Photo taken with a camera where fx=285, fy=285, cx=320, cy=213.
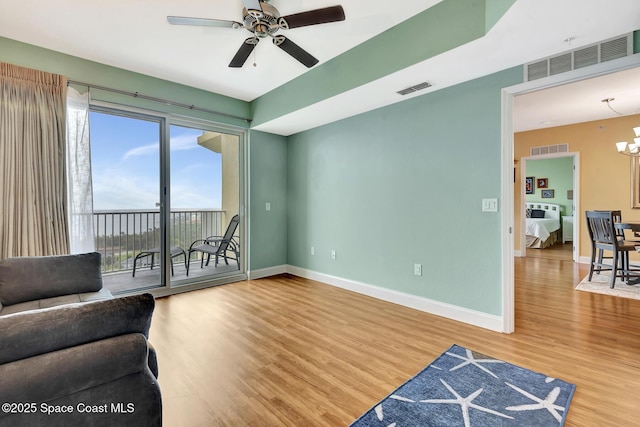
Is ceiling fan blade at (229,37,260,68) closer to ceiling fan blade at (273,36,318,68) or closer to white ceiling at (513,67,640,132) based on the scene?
ceiling fan blade at (273,36,318,68)

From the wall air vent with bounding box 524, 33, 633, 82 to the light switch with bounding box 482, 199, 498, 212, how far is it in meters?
1.11

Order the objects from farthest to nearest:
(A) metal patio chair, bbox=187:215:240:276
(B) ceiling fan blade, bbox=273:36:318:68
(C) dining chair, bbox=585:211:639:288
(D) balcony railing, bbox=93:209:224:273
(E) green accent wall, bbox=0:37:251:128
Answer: (A) metal patio chair, bbox=187:215:240:276
(D) balcony railing, bbox=93:209:224:273
(C) dining chair, bbox=585:211:639:288
(E) green accent wall, bbox=0:37:251:128
(B) ceiling fan blade, bbox=273:36:318:68

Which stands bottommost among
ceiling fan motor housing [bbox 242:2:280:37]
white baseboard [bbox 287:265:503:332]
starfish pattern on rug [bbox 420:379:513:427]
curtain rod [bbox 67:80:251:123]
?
starfish pattern on rug [bbox 420:379:513:427]

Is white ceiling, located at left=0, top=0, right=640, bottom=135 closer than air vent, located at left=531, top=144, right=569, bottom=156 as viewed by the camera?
Yes

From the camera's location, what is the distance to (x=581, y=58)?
2.32 meters

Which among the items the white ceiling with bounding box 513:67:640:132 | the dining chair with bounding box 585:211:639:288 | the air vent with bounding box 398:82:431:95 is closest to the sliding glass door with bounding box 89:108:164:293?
the air vent with bounding box 398:82:431:95

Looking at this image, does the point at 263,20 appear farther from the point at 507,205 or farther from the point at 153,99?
A: the point at 507,205

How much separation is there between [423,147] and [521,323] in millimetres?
2083

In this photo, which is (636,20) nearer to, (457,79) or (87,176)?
(457,79)

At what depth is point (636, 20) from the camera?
200 cm

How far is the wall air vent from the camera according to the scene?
2.18 metres

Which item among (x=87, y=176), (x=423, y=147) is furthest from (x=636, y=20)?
(x=87, y=176)

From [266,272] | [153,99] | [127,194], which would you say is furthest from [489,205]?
[127,194]

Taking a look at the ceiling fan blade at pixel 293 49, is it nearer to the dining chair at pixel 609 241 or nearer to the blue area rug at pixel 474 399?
the blue area rug at pixel 474 399
